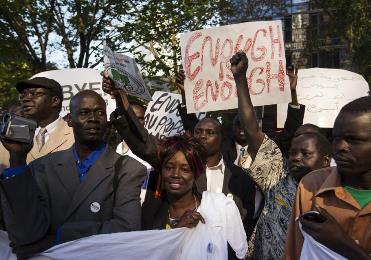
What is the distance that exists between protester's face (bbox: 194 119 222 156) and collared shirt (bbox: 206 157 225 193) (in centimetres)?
22

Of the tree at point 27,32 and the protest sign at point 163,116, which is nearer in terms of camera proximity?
the protest sign at point 163,116

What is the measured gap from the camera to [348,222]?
7.32 ft

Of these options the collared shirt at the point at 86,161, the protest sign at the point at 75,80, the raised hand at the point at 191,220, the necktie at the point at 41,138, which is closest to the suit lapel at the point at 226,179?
the raised hand at the point at 191,220

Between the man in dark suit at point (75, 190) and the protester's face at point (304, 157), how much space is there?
38.1 inches

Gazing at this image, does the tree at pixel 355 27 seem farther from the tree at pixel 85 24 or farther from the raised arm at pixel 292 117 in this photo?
the raised arm at pixel 292 117

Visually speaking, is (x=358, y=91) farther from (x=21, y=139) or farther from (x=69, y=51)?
(x=69, y=51)

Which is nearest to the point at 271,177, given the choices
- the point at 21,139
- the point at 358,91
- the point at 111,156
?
A: the point at 111,156

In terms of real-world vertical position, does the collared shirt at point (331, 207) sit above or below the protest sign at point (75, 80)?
below

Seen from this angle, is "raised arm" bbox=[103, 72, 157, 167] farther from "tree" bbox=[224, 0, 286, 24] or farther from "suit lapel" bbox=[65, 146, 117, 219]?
"tree" bbox=[224, 0, 286, 24]

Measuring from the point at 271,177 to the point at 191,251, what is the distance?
0.85 meters

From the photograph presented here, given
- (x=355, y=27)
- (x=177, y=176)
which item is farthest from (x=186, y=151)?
(x=355, y=27)

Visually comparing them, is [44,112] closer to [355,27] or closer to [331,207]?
[331,207]

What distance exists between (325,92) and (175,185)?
3.07 metres

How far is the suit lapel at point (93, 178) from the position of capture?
9.73ft
